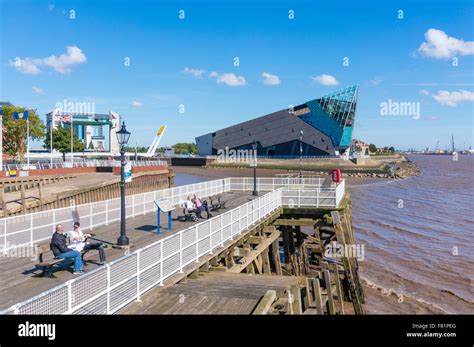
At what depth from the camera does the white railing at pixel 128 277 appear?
6.33 m

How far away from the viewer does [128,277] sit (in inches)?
313

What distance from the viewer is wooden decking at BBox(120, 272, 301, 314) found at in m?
7.67

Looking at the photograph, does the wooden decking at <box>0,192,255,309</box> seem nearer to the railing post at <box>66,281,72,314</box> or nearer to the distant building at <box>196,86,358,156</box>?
the railing post at <box>66,281,72,314</box>

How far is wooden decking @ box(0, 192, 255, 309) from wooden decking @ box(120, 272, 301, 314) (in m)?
2.04

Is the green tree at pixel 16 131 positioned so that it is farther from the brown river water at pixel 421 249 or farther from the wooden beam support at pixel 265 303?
the wooden beam support at pixel 265 303

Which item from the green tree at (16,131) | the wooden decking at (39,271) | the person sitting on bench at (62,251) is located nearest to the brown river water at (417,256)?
the wooden decking at (39,271)

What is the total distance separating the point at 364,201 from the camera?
47281 mm

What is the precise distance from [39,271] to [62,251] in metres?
0.79

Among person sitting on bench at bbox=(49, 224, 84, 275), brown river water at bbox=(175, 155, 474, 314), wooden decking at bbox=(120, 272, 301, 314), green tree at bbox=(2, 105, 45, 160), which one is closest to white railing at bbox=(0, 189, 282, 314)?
wooden decking at bbox=(120, 272, 301, 314)

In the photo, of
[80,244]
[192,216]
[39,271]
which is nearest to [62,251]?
[80,244]

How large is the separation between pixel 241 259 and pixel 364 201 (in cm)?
3618

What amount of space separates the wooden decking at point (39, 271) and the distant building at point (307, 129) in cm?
8523

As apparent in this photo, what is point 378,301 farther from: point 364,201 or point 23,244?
point 364,201

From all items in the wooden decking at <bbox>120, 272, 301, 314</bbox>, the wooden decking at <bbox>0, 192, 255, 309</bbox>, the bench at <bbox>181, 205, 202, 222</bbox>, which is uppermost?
the bench at <bbox>181, 205, 202, 222</bbox>
